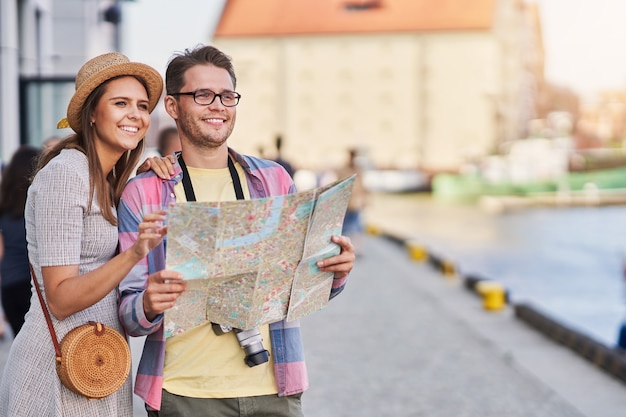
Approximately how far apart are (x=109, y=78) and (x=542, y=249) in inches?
1076

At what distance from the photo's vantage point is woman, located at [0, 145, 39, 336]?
5422 mm

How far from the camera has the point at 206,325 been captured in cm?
289

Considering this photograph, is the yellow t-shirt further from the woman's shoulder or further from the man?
the woman's shoulder

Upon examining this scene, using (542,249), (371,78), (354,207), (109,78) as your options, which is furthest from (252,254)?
(371,78)

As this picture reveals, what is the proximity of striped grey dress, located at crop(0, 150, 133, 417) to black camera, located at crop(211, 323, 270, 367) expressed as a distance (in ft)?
1.10

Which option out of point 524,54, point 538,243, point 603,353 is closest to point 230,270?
point 603,353

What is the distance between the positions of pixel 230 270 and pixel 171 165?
1.35ft

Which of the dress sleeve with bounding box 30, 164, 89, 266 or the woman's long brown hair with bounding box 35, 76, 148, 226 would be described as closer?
the dress sleeve with bounding box 30, 164, 89, 266

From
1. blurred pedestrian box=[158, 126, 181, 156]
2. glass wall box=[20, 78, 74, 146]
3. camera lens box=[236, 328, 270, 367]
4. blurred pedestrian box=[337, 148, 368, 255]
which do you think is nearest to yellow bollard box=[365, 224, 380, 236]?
blurred pedestrian box=[337, 148, 368, 255]

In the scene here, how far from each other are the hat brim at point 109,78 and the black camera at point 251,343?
73 centimetres

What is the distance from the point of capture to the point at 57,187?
273cm

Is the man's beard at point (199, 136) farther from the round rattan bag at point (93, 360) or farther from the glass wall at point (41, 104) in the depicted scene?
the glass wall at point (41, 104)

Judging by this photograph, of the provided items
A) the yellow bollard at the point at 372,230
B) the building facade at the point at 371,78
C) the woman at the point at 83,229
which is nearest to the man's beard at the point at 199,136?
the woman at the point at 83,229

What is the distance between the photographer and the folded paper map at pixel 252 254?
8.36ft
